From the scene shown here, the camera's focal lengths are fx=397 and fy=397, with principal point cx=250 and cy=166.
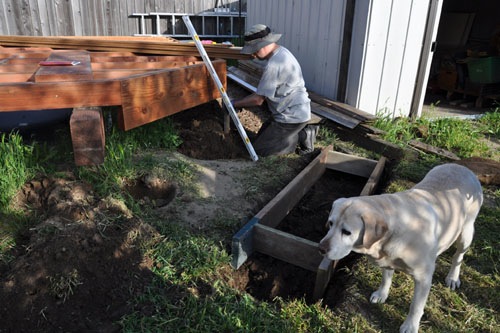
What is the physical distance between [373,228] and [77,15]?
416 inches

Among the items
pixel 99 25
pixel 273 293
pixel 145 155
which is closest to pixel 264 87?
pixel 145 155

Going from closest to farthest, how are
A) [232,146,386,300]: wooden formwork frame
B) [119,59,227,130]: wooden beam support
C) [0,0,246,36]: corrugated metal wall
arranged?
1. [232,146,386,300]: wooden formwork frame
2. [119,59,227,130]: wooden beam support
3. [0,0,246,36]: corrugated metal wall

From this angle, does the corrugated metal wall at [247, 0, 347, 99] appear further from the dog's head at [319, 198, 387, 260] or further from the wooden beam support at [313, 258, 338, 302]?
the dog's head at [319, 198, 387, 260]

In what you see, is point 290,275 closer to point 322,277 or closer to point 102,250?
point 322,277

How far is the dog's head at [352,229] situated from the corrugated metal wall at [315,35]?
4.48 meters

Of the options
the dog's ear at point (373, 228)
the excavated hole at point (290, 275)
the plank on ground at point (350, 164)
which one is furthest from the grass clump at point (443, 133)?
the dog's ear at point (373, 228)

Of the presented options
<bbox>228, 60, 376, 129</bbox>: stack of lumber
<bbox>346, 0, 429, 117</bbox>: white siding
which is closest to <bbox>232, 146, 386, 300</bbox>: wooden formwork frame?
<bbox>228, 60, 376, 129</bbox>: stack of lumber

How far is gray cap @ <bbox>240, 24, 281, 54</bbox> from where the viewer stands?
4855mm

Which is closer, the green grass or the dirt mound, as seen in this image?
the dirt mound

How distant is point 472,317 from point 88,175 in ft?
11.3

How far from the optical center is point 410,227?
2.35 meters

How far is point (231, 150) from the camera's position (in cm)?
530

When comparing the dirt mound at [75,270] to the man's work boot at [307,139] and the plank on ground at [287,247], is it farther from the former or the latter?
the man's work boot at [307,139]

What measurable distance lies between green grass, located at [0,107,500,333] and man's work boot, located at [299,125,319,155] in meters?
1.04
